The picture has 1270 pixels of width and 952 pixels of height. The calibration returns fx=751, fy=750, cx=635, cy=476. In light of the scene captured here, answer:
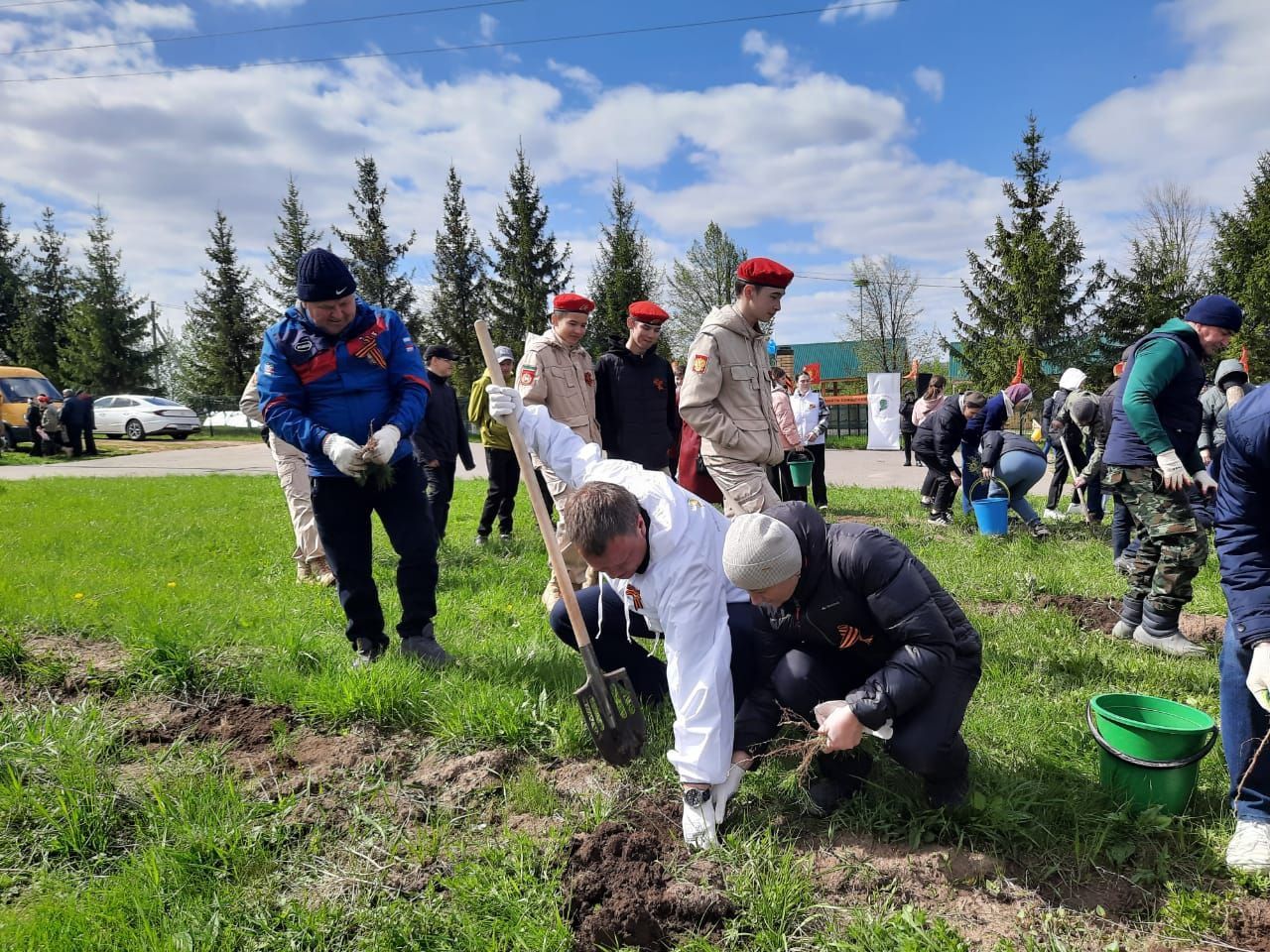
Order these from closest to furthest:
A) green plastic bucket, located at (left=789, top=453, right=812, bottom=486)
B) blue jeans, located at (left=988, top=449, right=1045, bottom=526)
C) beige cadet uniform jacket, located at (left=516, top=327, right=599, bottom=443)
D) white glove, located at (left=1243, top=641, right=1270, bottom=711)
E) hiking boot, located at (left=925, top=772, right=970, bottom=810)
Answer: white glove, located at (left=1243, top=641, right=1270, bottom=711) < hiking boot, located at (left=925, top=772, right=970, bottom=810) < beige cadet uniform jacket, located at (left=516, top=327, right=599, bottom=443) < blue jeans, located at (left=988, top=449, right=1045, bottom=526) < green plastic bucket, located at (left=789, top=453, right=812, bottom=486)

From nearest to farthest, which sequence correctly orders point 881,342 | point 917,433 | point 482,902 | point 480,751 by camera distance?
point 482,902, point 480,751, point 917,433, point 881,342

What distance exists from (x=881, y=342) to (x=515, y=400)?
3447cm

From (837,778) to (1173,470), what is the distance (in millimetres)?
2741

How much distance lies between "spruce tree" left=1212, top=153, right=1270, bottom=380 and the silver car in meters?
33.8

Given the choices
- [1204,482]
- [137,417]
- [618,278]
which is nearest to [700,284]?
[618,278]

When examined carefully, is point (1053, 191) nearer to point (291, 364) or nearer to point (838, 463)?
point (838, 463)

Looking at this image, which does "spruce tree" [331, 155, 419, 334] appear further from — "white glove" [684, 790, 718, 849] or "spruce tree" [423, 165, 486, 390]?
"white glove" [684, 790, 718, 849]

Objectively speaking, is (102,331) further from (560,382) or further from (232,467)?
(560,382)

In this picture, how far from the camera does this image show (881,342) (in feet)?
116

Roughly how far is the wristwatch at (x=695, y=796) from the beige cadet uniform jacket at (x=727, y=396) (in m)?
2.14

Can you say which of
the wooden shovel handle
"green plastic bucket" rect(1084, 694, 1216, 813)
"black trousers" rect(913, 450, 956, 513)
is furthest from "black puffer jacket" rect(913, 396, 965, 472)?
the wooden shovel handle

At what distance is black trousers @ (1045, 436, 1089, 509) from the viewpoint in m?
8.70

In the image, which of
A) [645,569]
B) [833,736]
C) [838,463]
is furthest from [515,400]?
[838,463]

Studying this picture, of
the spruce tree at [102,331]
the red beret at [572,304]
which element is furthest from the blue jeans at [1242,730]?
the spruce tree at [102,331]
